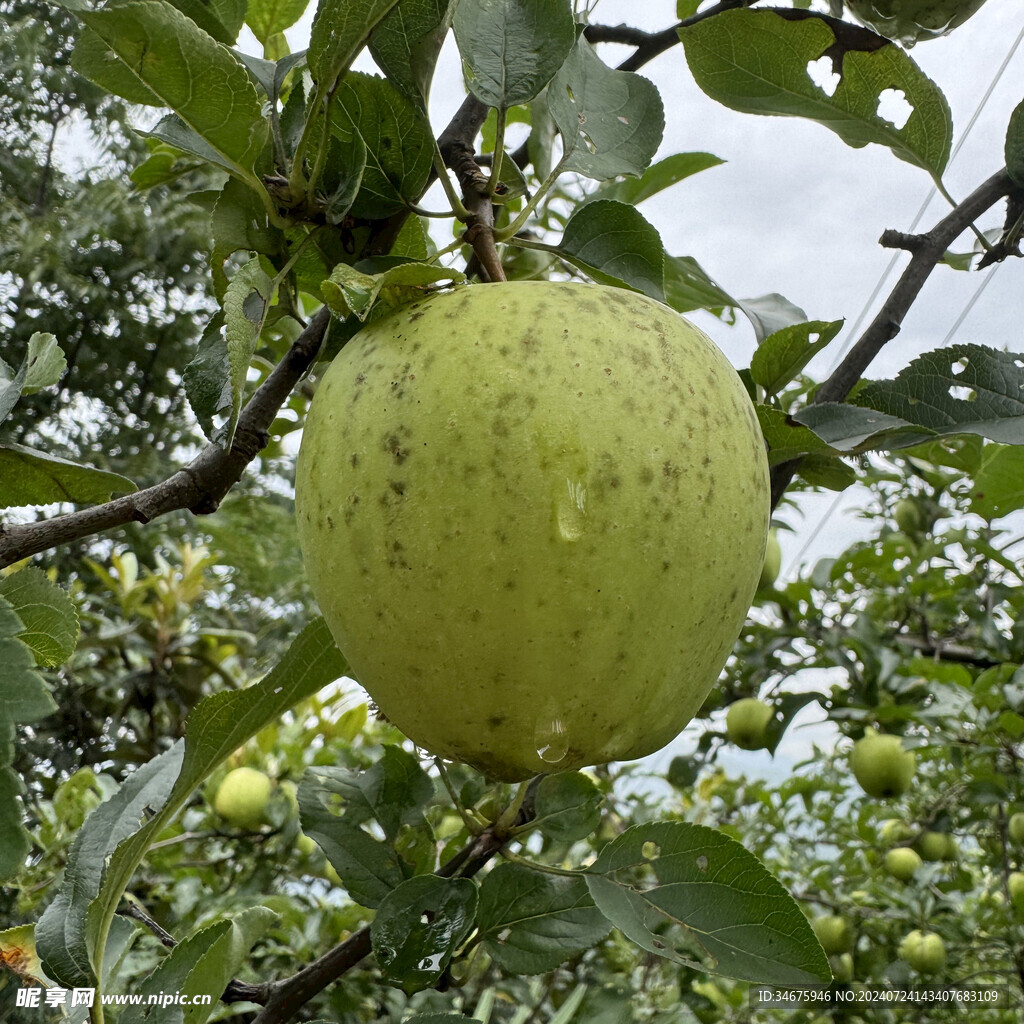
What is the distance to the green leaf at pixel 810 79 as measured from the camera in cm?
48

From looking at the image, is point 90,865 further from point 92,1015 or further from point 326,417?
point 326,417

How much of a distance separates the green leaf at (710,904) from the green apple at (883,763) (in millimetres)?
1094

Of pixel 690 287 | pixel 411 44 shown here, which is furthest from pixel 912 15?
pixel 411 44

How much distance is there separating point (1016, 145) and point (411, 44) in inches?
13.2

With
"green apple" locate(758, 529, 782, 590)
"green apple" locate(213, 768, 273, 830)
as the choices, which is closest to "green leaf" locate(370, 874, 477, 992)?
"green apple" locate(213, 768, 273, 830)

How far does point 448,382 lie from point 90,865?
1.14 feet

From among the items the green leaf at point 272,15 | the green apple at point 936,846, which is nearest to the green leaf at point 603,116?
the green leaf at point 272,15

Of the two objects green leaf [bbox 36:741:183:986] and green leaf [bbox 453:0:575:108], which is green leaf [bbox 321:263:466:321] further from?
green leaf [bbox 36:741:183:986]

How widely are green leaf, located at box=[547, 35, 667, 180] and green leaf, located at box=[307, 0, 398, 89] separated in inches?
4.6

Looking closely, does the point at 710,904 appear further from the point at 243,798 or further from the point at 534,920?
the point at 243,798

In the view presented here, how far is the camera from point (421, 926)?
47cm

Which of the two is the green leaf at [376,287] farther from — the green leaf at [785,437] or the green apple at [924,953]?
the green apple at [924,953]

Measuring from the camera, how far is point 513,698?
13.2 inches

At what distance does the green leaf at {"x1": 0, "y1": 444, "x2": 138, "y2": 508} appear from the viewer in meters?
0.43
